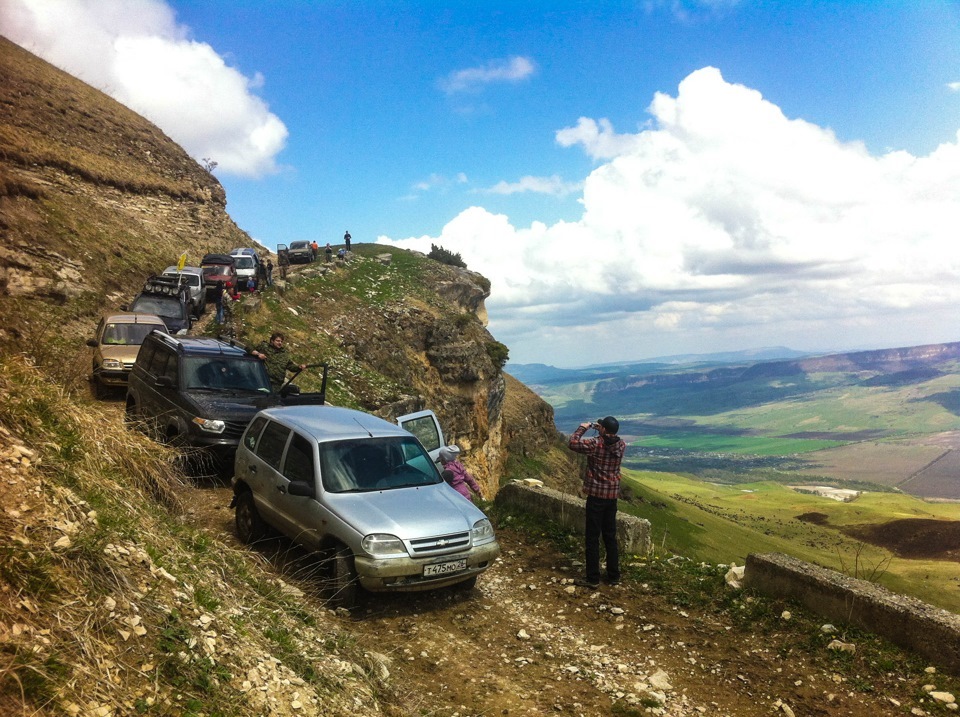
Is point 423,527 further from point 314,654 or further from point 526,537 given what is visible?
point 526,537

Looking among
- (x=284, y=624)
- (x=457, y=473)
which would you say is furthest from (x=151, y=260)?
(x=284, y=624)

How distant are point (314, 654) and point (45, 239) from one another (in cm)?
2653

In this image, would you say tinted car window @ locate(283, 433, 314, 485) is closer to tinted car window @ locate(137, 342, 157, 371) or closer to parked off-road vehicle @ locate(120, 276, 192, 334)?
tinted car window @ locate(137, 342, 157, 371)

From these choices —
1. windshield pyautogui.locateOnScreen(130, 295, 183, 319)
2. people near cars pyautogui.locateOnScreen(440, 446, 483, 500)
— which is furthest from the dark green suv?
windshield pyautogui.locateOnScreen(130, 295, 183, 319)

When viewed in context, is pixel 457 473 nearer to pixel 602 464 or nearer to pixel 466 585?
pixel 466 585

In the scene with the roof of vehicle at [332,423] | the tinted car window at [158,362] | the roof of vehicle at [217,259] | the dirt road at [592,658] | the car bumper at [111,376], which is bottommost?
the dirt road at [592,658]

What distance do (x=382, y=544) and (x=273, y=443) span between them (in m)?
2.68

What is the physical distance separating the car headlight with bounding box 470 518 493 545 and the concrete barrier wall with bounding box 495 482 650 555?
113 inches

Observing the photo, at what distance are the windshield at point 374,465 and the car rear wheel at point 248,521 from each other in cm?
153

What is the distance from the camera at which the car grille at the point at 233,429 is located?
1027 centimetres

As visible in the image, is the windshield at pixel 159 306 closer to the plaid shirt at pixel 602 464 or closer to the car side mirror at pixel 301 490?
the car side mirror at pixel 301 490

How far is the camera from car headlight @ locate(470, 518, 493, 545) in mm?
6953

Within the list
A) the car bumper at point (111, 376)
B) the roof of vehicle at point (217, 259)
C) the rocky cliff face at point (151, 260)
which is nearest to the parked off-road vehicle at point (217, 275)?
the roof of vehicle at point (217, 259)

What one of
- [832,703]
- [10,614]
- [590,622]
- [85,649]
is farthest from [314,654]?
[832,703]
